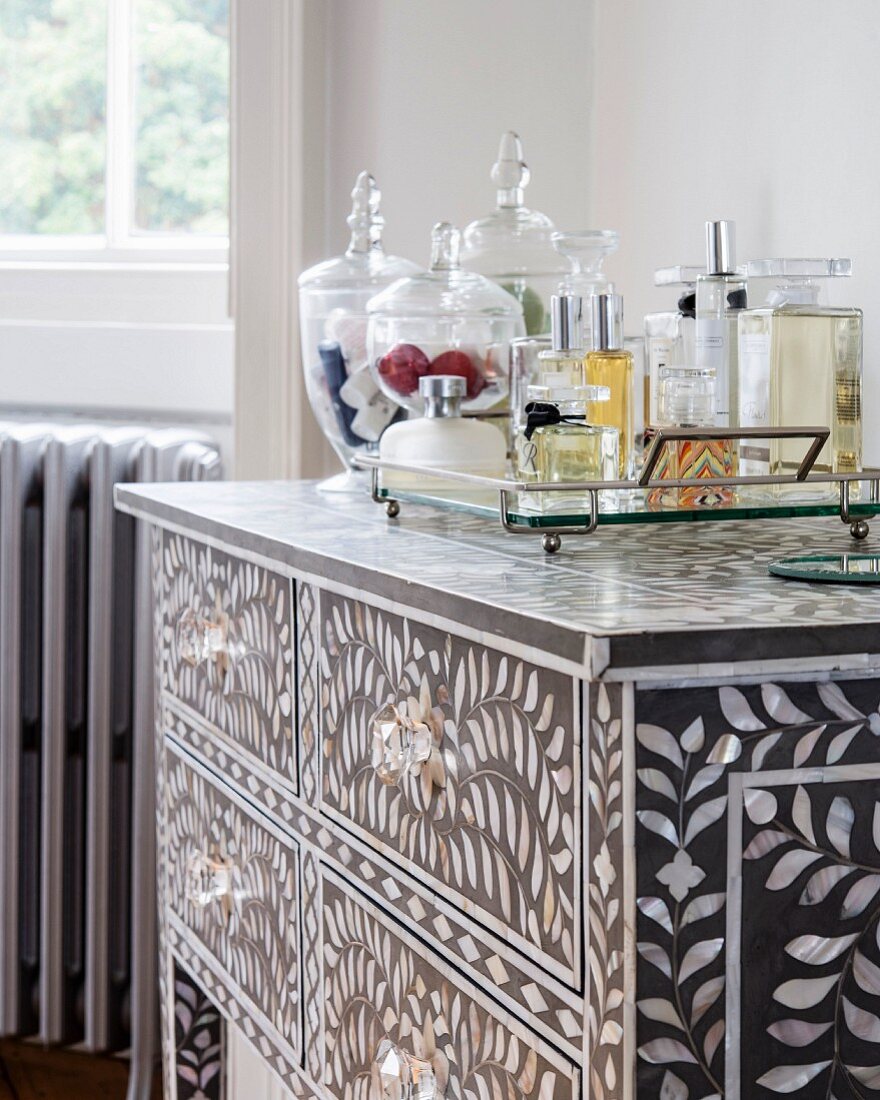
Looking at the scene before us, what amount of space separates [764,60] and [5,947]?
1.76 metres

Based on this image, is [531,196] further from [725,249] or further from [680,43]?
[725,249]

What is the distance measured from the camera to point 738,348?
3.70 ft

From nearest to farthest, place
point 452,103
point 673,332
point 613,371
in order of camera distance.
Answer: point 613,371
point 673,332
point 452,103

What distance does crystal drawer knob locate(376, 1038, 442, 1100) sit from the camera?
908mm

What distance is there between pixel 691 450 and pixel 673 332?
0.65ft

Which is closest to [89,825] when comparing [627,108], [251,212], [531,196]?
[251,212]

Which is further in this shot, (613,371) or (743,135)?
(743,135)

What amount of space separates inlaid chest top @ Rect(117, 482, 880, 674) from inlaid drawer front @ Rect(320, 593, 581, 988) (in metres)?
0.03

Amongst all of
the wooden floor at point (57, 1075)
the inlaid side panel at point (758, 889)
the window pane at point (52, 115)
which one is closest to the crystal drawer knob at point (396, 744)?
the inlaid side panel at point (758, 889)

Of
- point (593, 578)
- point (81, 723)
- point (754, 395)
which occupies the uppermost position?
point (754, 395)

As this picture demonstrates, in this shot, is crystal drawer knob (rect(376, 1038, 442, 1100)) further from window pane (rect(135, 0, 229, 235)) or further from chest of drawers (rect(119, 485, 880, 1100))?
window pane (rect(135, 0, 229, 235))

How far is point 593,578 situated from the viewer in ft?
2.78

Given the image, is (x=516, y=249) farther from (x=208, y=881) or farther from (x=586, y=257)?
(x=208, y=881)

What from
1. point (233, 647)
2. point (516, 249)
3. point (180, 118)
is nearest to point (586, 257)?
point (516, 249)
